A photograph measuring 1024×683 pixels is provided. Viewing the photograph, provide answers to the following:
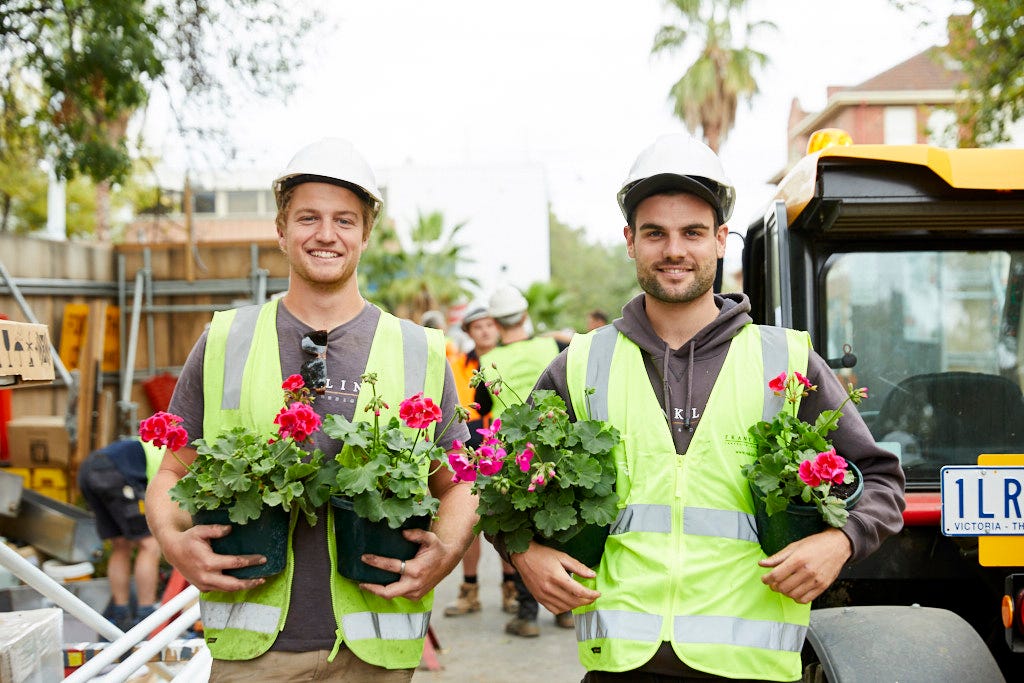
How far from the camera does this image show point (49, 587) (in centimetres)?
341

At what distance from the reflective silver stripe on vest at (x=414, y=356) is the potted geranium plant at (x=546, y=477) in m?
0.40

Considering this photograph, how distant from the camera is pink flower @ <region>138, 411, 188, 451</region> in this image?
266 centimetres

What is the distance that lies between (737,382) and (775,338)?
201mm

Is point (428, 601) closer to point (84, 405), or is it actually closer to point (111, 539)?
point (111, 539)

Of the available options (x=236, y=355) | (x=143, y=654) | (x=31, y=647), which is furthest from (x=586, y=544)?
(x=31, y=647)

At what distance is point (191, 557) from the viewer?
2.62 meters

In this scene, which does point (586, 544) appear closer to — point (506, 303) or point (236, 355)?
point (236, 355)

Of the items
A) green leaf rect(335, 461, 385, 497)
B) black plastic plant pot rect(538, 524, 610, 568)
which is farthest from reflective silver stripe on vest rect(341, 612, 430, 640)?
black plastic plant pot rect(538, 524, 610, 568)

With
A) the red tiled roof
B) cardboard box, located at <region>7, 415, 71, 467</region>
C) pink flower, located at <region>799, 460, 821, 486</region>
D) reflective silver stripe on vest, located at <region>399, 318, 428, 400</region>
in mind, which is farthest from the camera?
the red tiled roof

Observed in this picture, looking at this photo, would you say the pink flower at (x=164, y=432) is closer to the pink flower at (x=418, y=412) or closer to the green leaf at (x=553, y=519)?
the pink flower at (x=418, y=412)

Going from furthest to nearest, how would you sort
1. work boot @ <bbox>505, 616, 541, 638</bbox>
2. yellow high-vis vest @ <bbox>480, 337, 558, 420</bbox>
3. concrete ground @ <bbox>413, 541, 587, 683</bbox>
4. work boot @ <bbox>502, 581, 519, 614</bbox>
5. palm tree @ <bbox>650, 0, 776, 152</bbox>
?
palm tree @ <bbox>650, 0, 776, 152</bbox>
work boot @ <bbox>502, 581, 519, 614</bbox>
yellow high-vis vest @ <bbox>480, 337, 558, 420</bbox>
work boot @ <bbox>505, 616, 541, 638</bbox>
concrete ground @ <bbox>413, 541, 587, 683</bbox>

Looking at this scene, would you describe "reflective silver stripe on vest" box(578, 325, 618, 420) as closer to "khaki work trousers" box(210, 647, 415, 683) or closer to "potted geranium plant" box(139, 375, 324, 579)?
"potted geranium plant" box(139, 375, 324, 579)

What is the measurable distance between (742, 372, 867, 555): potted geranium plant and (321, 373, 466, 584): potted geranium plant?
833mm

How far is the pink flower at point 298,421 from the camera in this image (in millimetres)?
2564
